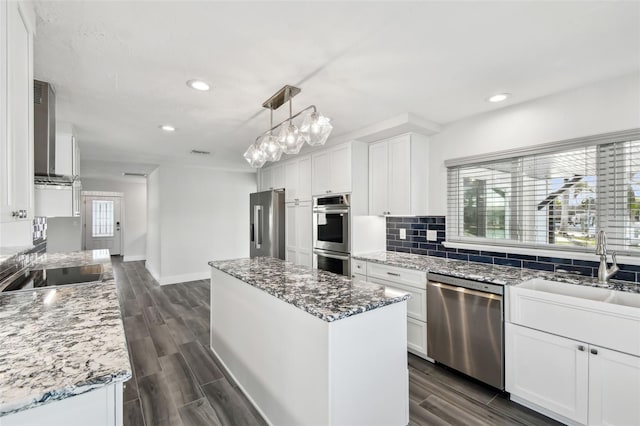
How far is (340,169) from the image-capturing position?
3.60m

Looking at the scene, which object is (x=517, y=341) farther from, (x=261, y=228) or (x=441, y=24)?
(x=261, y=228)

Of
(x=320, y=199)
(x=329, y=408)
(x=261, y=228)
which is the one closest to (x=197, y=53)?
(x=329, y=408)

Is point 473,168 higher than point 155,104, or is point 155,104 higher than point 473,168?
point 155,104

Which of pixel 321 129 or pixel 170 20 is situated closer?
pixel 170 20

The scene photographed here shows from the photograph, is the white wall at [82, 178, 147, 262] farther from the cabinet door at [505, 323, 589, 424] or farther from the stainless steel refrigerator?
the cabinet door at [505, 323, 589, 424]

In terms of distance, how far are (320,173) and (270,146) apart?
1.72m

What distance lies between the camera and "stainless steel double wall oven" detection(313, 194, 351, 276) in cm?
350

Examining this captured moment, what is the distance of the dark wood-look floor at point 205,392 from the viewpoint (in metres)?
1.97

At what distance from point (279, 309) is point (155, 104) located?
208 centimetres

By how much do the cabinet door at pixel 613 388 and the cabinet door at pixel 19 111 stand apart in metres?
3.02

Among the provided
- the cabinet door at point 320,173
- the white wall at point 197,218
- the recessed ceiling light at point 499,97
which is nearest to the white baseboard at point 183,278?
the white wall at point 197,218

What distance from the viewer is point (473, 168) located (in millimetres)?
2998

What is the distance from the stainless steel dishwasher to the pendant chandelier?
157 cm

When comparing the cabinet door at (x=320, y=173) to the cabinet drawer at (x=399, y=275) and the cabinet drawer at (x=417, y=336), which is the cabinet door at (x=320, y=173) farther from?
the cabinet drawer at (x=417, y=336)
